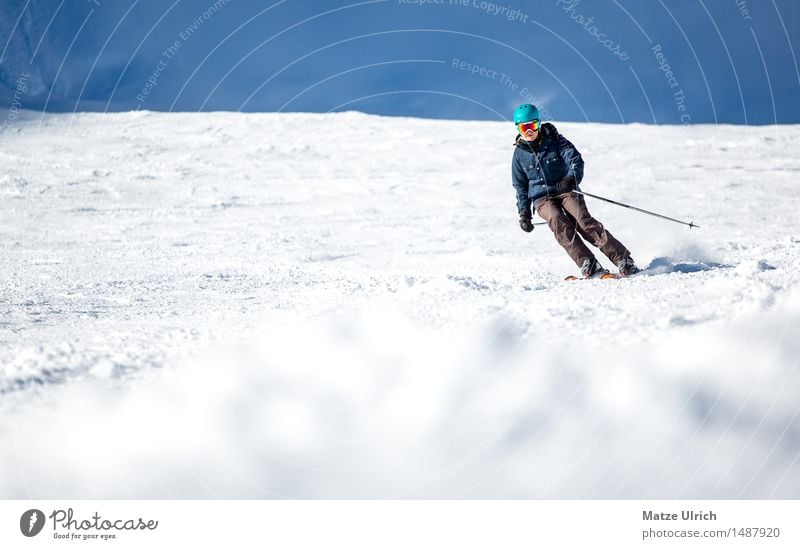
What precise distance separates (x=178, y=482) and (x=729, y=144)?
15682mm

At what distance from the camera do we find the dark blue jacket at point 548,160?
5.61m

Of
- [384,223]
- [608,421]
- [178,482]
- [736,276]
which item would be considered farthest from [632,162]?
[178,482]

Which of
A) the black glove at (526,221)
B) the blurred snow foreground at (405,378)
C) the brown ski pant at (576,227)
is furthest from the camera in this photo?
the black glove at (526,221)

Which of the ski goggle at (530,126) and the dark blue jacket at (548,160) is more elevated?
the ski goggle at (530,126)

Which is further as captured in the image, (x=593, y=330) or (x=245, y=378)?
(x=593, y=330)

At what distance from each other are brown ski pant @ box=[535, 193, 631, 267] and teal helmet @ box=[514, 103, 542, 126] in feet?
2.19

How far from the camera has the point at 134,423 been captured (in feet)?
9.56

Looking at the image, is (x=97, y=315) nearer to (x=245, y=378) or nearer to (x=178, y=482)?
(x=245, y=378)

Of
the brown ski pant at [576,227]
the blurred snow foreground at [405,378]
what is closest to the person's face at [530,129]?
the brown ski pant at [576,227]

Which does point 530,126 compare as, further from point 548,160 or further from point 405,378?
point 405,378

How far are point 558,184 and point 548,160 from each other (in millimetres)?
212

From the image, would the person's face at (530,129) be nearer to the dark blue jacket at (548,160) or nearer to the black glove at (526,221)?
the dark blue jacket at (548,160)

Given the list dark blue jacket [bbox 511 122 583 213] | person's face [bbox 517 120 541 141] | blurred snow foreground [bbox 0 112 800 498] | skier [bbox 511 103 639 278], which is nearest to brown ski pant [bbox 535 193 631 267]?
skier [bbox 511 103 639 278]

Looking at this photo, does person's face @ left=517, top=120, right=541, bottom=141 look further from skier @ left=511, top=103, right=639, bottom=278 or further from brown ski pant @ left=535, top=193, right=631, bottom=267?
brown ski pant @ left=535, top=193, right=631, bottom=267
